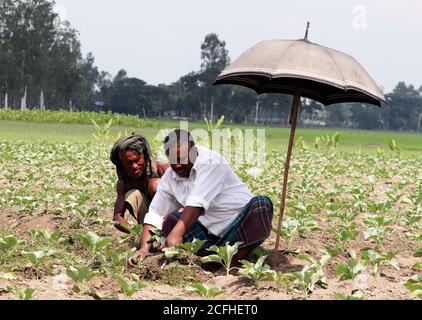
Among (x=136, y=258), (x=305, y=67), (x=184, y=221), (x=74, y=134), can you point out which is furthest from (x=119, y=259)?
(x=74, y=134)

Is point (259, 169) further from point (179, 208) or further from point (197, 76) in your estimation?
point (197, 76)

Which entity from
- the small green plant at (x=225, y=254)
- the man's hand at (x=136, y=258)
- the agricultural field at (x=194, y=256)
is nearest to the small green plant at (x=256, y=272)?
the agricultural field at (x=194, y=256)

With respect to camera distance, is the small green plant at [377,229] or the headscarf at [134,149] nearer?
the headscarf at [134,149]

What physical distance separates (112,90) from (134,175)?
9229 centimetres

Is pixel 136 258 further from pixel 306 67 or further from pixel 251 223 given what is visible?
pixel 306 67

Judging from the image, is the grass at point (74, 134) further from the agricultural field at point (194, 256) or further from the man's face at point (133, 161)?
the man's face at point (133, 161)

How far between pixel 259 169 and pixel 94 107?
3412 inches

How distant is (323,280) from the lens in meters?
3.83

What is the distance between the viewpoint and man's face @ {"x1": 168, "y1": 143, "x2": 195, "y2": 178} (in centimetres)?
423

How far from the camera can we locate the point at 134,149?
490 cm

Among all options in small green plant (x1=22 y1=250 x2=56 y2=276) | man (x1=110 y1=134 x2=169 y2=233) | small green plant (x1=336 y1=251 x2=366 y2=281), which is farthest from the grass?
small green plant (x1=336 y1=251 x2=366 y2=281)

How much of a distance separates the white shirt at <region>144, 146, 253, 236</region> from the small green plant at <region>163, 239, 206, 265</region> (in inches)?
9.4

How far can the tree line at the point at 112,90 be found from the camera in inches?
2375
